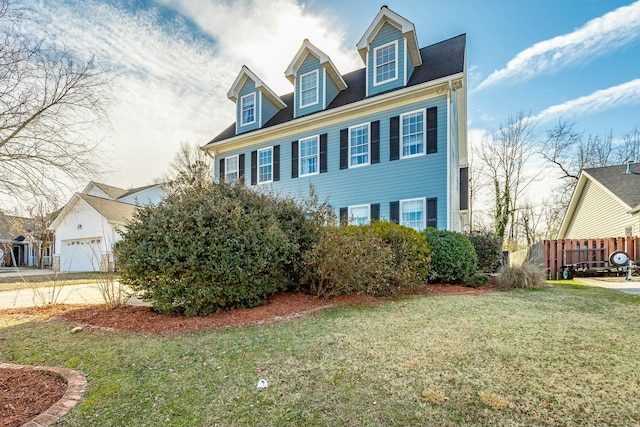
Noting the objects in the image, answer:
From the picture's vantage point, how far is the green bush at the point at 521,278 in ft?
25.7

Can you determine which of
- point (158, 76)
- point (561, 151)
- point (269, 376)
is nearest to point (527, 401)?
point (269, 376)

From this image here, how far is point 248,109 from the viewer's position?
14.6 metres

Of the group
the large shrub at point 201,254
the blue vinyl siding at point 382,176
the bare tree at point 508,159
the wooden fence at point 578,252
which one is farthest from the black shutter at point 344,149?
the bare tree at point 508,159

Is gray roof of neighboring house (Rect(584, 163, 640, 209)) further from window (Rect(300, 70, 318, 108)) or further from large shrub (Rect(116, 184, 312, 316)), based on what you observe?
large shrub (Rect(116, 184, 312, 316))

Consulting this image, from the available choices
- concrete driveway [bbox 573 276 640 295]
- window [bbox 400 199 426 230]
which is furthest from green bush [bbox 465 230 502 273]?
concrete driveway [bbox 573 276 640 295]

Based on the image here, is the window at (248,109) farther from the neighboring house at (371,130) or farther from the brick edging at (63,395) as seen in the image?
the brick edging at (63,395)

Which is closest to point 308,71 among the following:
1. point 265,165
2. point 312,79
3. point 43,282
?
→ point 312,79

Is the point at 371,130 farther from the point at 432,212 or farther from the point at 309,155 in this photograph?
the point at 432,212

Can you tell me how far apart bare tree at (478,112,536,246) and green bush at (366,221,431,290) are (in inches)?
707

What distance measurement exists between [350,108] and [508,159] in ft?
58.3

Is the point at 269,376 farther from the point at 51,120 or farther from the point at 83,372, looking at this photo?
the point at 51,120

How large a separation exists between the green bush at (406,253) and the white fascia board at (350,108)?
17.7ft

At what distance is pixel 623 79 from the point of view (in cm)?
1432

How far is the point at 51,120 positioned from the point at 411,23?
11222mm
